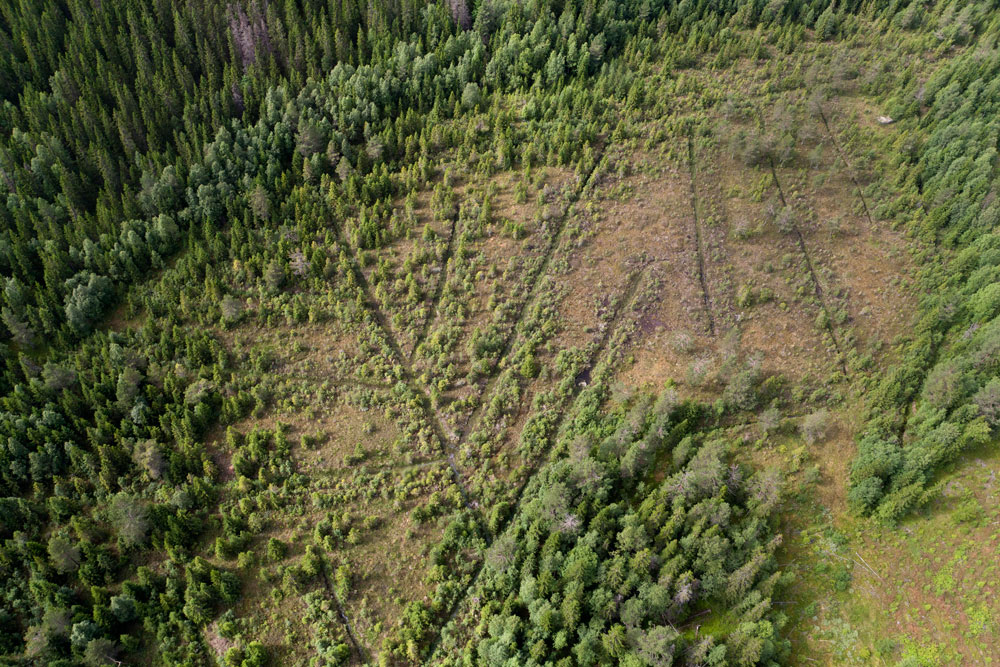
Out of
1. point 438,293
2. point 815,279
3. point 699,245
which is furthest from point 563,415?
point 815,279

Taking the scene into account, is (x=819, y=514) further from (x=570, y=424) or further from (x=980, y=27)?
(x=980, y=27)

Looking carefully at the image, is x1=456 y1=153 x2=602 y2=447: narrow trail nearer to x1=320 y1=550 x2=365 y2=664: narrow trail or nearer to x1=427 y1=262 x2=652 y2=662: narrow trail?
x1=427 y1=262 x2=652 y2=662: narrow trail

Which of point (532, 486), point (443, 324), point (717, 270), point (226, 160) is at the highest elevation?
point (226, 160)

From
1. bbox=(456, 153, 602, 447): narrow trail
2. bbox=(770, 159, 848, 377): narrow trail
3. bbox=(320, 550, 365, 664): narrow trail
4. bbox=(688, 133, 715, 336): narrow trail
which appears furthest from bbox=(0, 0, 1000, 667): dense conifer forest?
bbox=(688, 133, 715, 336): narrow trail

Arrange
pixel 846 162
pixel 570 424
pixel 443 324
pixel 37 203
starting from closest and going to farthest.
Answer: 1. pixel 570 424
2. pixel 443 324
3. pixel 37 203
4. pixel 846 162

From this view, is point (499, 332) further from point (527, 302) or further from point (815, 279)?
point (815, 279)

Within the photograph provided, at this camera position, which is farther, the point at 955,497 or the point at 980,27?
the point at 980,27

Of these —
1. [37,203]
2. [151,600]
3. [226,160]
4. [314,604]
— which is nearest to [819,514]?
[314,604]
